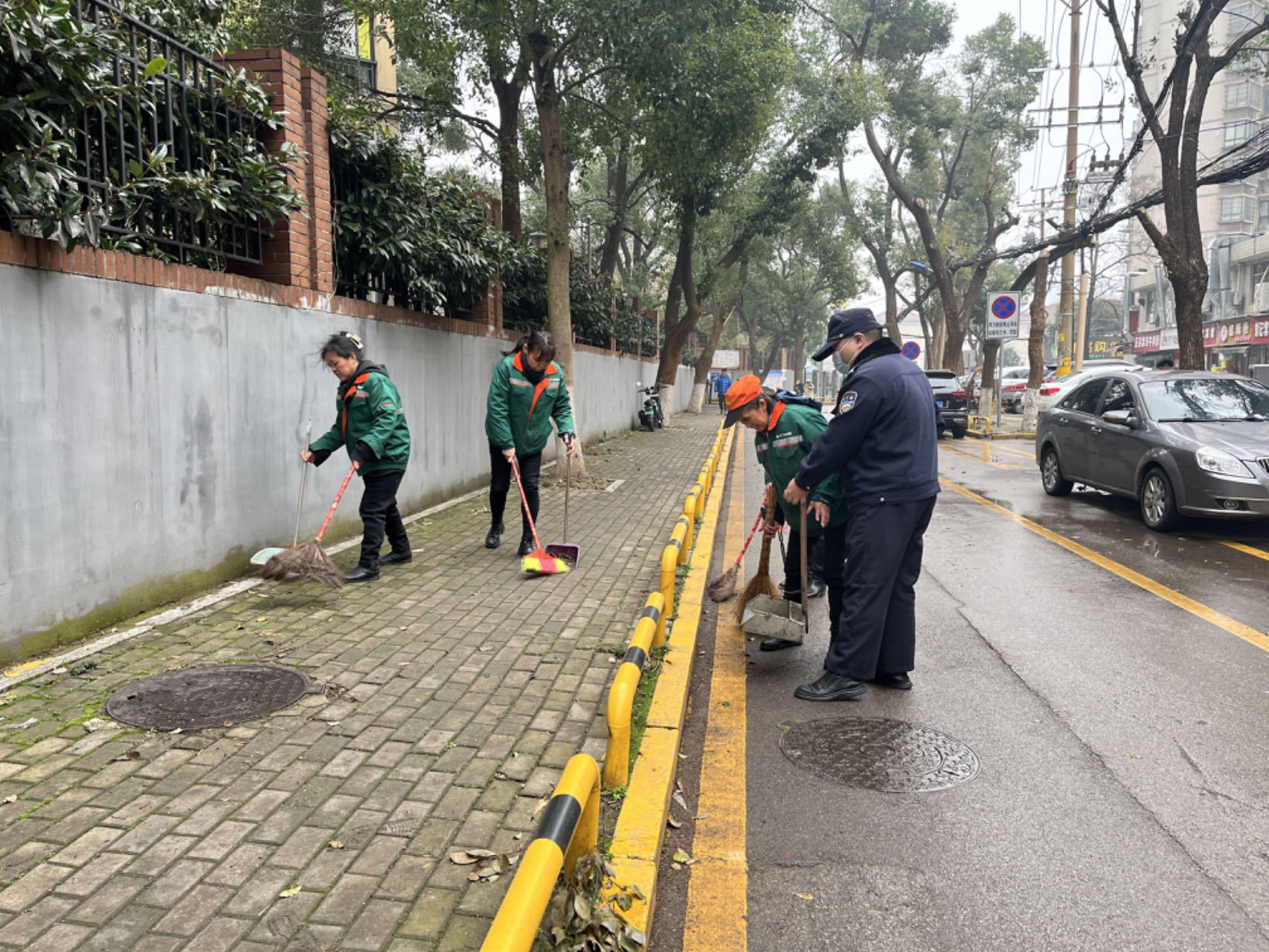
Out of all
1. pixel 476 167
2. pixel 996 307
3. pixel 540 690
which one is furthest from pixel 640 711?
pixel 996 307

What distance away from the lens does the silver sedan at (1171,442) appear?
26.9 ft

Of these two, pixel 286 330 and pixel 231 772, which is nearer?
pixel 231 772

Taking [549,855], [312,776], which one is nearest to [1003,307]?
[312,776]

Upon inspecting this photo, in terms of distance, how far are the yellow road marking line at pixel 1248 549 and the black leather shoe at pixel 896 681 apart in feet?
16.2

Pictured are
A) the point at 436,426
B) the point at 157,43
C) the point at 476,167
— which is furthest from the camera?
the point at 476,167

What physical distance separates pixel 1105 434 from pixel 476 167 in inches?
581

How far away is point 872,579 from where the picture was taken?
441 cm

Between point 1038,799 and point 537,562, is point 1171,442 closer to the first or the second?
point 537,562

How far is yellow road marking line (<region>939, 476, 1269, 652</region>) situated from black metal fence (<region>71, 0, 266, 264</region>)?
276 inches

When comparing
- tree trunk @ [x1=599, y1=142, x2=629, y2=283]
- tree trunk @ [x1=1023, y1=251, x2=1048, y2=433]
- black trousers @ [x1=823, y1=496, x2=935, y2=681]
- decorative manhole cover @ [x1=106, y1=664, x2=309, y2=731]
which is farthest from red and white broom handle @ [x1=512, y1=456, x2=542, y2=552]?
tree trunk @ [x1=1023, y1=251, x2=1048, y2=433]

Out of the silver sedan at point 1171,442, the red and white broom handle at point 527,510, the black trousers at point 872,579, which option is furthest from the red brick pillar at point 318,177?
the silver sedan at point 1171,442

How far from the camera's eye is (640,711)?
411 cm

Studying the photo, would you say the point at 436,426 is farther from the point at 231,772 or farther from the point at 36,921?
the point at 36,921

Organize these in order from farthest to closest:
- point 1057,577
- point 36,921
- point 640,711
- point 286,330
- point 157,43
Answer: point 1057,577 → point 286,330 → point 157,43 → point 640,711 → point 36,921
